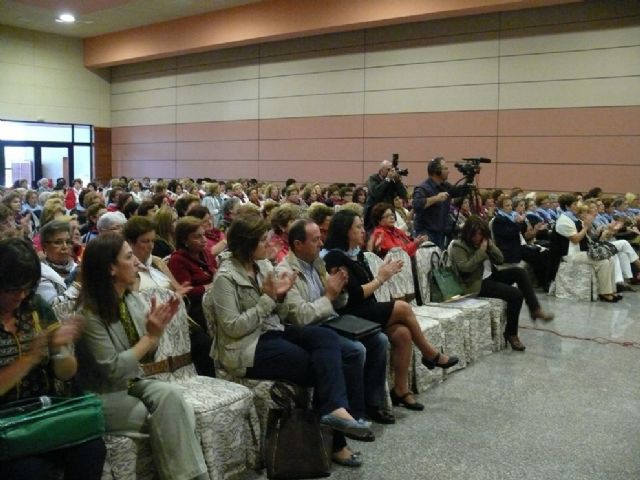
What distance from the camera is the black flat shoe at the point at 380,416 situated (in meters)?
3.65

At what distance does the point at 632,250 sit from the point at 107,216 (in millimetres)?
6799

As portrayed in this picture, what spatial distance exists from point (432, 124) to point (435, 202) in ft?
21.6

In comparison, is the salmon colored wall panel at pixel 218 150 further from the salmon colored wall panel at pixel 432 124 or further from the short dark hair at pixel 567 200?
the short dark hair at pixel 567 200

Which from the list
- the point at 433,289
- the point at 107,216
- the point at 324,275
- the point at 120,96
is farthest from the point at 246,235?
the point at 120,96

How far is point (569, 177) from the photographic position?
1083cm

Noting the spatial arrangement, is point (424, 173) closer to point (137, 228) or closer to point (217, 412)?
point (137, 228)

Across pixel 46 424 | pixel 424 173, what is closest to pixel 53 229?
pixel 46 424

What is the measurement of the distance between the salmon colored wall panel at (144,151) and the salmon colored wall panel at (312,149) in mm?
3400

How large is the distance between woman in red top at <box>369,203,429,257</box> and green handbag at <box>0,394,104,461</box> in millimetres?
2931

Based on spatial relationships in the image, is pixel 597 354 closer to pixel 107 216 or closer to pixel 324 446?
pixel 324 446

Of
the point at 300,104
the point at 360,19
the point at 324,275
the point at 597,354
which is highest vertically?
the point at 360,19

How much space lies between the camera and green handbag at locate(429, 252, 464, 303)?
16.6ft

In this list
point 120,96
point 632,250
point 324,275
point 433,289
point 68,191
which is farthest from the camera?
point 120,96

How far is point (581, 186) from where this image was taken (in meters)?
10.7
